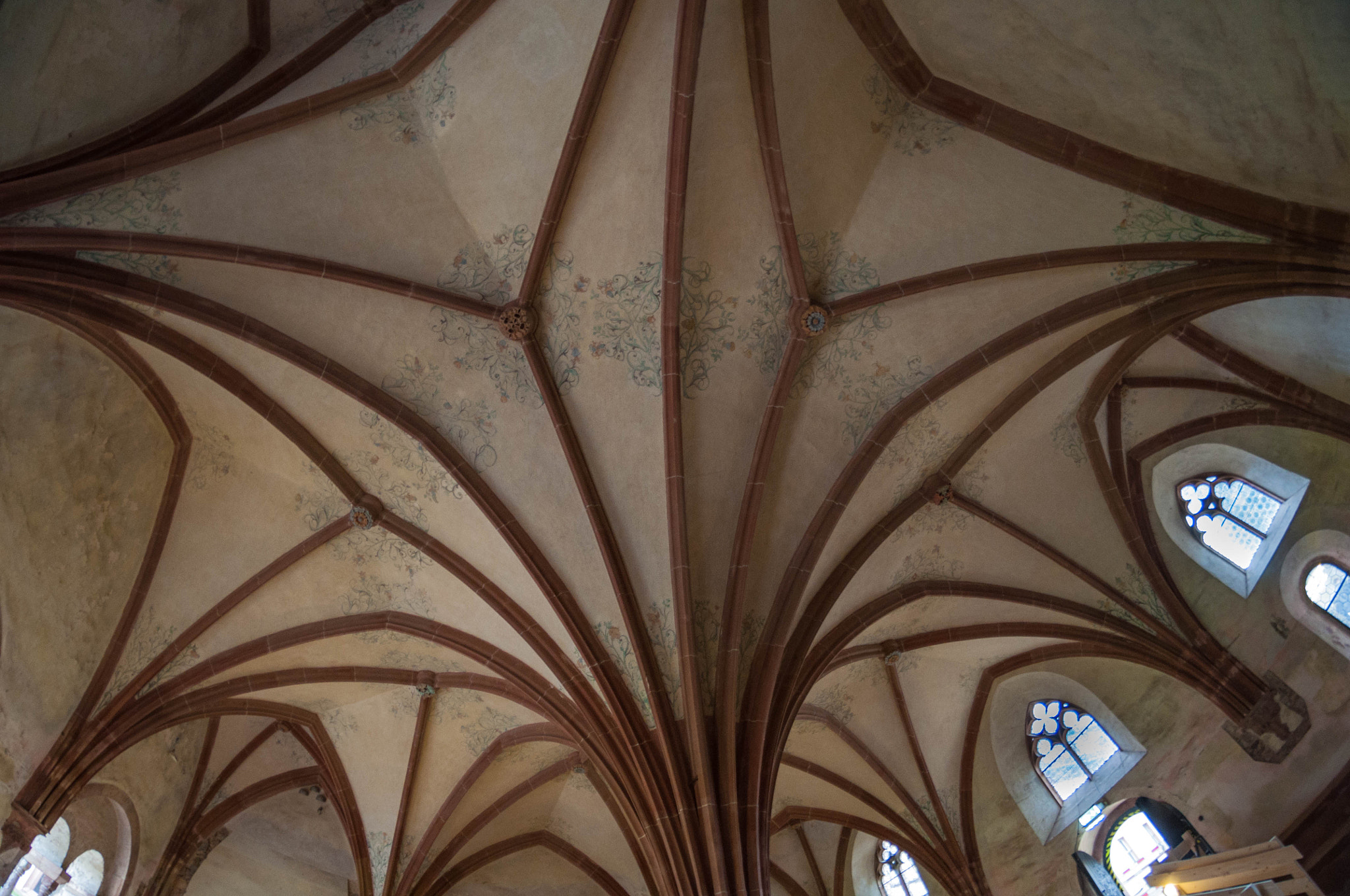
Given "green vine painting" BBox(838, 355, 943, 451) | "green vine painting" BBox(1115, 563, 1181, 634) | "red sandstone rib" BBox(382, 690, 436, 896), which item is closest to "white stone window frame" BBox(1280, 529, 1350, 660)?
"green vine painting" BBox(1115, 563, 1181, 634)

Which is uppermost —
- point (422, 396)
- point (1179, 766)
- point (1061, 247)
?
point (422, 396)

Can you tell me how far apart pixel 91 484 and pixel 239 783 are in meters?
5.87

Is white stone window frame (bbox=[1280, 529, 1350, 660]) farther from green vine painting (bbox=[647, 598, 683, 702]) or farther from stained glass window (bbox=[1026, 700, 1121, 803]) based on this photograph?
green vine painting (bbox=[647, 598, 683, 702])

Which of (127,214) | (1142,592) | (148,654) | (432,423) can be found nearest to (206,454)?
(148,654)

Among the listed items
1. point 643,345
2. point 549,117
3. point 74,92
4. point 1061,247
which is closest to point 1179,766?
point 1061,247

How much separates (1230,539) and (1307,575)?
1.12m

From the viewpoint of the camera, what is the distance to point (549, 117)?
9273 millimetres

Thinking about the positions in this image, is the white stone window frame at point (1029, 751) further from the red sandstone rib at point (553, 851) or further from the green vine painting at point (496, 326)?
the green vine painting at point (496, 326)

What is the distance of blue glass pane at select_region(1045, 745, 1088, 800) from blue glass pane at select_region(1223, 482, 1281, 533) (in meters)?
4.24

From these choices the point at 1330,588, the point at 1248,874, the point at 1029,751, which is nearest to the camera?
the point at 1248,874

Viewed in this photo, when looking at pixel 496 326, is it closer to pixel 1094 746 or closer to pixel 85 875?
pixel 85 875

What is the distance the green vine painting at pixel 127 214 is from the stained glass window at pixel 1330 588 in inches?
531

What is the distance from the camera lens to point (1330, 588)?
10.9m

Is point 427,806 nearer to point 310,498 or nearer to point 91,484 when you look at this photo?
point 310,498
